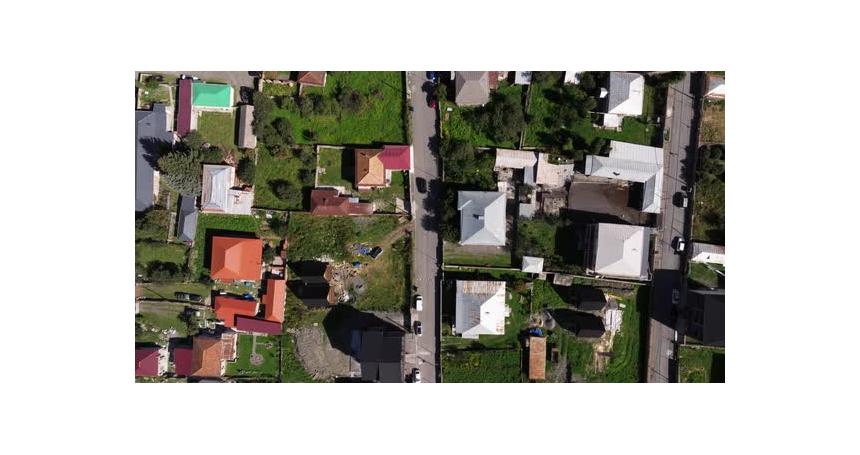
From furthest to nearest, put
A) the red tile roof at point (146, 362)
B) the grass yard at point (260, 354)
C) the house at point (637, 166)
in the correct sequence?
the grass yard at point (260, 354), the red tile roof at point (146, 362), the house at point (637, 166)

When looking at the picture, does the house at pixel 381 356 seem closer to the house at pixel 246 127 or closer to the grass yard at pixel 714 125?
the house at pixel 246 127

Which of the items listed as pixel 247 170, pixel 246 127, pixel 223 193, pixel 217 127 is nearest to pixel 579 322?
pixel 247 170

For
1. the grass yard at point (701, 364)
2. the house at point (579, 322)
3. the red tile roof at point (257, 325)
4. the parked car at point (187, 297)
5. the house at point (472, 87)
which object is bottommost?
the grass yard at point (701, 364)

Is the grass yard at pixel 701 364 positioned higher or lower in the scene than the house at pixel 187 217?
lower

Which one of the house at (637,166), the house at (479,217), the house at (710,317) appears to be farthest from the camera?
the house at (637,166)

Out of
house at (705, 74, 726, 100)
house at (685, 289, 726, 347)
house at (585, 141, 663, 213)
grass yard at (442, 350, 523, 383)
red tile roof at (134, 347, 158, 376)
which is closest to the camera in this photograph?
house at (685, 289, 726, 347)

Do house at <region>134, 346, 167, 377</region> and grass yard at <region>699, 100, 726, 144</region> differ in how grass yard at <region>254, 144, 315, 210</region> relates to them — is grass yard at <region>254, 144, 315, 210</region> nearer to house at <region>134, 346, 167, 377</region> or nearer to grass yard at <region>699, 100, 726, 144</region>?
house at <region>134, 346, 167, 377</region>

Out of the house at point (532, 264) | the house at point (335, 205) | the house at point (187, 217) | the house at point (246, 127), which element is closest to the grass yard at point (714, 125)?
the house at point (532, 264)

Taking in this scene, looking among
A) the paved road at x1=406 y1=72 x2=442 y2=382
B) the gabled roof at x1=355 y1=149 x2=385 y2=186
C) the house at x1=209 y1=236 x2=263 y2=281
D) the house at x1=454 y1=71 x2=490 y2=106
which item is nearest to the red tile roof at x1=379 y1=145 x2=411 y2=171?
the gabled roof at x1=355 y1=149 x2=385 y2=186
